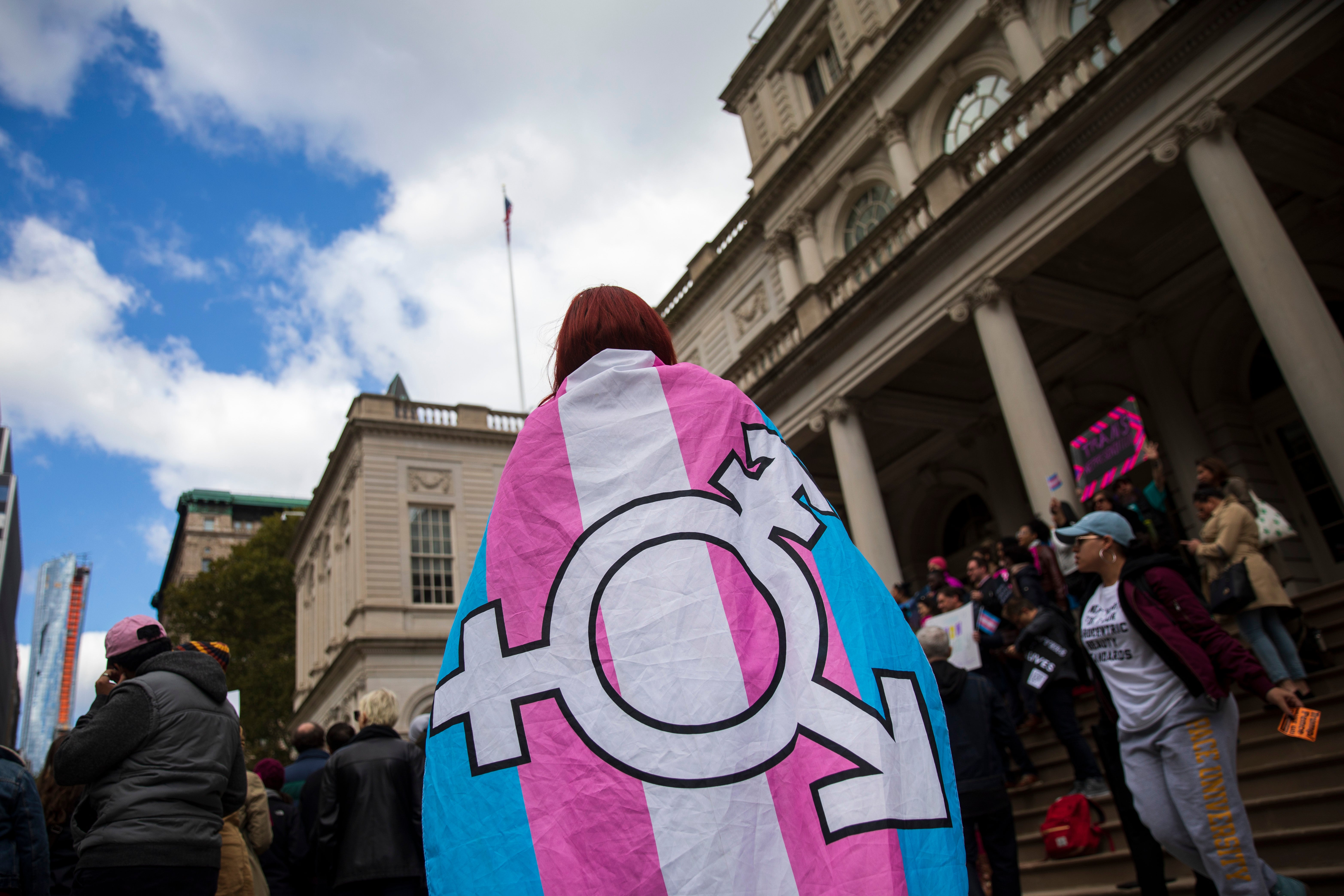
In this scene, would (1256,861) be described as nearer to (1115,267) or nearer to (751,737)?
(751,737)

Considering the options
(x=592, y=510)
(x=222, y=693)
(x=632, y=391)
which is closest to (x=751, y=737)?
(x=592, y=510)

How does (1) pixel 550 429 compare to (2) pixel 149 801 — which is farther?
(2) pixel 149 801

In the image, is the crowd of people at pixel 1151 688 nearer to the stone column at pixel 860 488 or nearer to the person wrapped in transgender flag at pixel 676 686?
the person wrapped in transgender flag at pixel 676 686

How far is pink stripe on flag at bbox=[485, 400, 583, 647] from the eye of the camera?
1888 mm

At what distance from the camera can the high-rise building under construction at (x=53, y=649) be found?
174 meters

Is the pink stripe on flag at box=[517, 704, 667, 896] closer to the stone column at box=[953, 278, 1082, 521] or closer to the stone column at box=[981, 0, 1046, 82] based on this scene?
the stone column at box=[953, 278, 1082, 521]

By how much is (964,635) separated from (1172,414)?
7113mm

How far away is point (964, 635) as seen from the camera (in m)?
8.63

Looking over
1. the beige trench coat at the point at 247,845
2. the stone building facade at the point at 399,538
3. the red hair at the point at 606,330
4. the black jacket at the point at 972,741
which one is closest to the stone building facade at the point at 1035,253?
the black jacket at the point at 972,741

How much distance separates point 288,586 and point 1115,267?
127 feet

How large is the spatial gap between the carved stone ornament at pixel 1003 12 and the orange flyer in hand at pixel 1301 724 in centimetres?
1245

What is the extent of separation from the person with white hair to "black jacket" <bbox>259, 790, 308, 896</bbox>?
414 cm

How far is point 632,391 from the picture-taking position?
211 cm

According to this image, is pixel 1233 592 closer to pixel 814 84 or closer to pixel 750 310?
pixel 750 310
